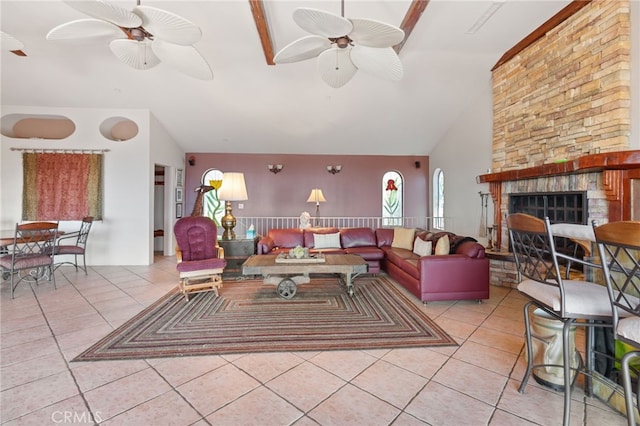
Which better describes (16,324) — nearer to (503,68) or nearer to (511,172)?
(511,172)

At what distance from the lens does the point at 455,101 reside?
5.71 meters

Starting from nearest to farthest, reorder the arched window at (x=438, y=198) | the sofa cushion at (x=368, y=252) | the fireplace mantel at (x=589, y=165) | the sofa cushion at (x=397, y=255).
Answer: the fireplace mantel at (x=589, y=165) → the sofa cushion at (x=397, y=255) → the sofa cushion at (x=368, y=252) → the arched window at (x=438, y=198)

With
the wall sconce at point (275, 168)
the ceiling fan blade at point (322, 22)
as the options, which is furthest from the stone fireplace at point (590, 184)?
the wall sconce at point (275, 168)

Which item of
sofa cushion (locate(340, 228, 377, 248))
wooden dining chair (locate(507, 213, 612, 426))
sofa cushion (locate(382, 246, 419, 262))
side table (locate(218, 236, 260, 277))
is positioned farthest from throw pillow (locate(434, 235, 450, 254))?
side table (locate(218, 236, 260, 277))

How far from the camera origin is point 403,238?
5273 mm

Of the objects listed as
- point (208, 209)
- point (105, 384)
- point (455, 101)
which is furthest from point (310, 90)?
point (105, 384)

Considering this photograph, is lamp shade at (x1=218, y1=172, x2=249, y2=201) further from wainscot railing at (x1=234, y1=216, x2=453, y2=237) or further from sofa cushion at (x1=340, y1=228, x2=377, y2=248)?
wainscot railing at (x1=234, y1=216, x2=453, y2=237)

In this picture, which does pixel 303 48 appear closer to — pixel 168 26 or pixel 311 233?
pixel 168 26

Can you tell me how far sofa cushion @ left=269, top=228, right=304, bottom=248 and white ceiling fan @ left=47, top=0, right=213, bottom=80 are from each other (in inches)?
125

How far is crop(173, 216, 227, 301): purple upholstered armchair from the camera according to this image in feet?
12.5

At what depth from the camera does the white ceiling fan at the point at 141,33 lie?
203 cm

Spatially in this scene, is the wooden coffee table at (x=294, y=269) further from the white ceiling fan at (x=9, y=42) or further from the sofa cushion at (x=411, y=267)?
the white ceiling fan at (x=9, y=42)

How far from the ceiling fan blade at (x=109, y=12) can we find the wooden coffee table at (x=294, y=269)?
2611mm
